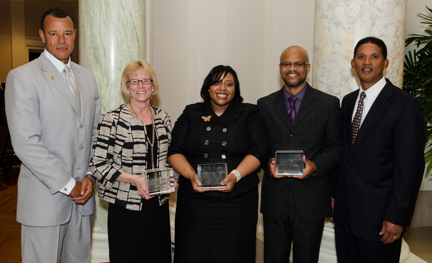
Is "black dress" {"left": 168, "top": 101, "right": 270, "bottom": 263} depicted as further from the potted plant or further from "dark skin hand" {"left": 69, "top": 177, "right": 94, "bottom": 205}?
the potted plant

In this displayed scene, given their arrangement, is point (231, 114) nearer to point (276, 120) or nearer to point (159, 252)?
point (276, 120)

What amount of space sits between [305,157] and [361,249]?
791mm

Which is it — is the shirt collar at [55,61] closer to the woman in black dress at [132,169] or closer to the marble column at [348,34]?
the woman in black dress at [132,169]

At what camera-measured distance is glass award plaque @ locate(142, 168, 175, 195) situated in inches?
93.1

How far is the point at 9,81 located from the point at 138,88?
85 centimetres

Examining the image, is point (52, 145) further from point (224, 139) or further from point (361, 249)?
point (361, 249)

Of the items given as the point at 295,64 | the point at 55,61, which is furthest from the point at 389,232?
the point at 55,61

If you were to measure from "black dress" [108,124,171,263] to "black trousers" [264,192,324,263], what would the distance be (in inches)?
34.7

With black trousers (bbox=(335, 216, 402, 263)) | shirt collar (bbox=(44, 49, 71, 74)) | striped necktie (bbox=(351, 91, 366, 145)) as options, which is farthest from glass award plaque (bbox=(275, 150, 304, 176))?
shirt collar (bbox=(44, 49, 71, 74))

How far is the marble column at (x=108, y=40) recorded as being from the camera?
363 cm

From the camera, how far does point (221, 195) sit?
2664mm

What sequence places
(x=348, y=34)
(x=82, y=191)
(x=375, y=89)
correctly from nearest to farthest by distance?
(x=82, y=191)
(x=375, y=89)
(x=348, y=34)

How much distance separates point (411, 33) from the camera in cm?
487

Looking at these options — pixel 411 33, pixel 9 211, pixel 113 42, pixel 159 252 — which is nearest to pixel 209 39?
pixel 113 42
